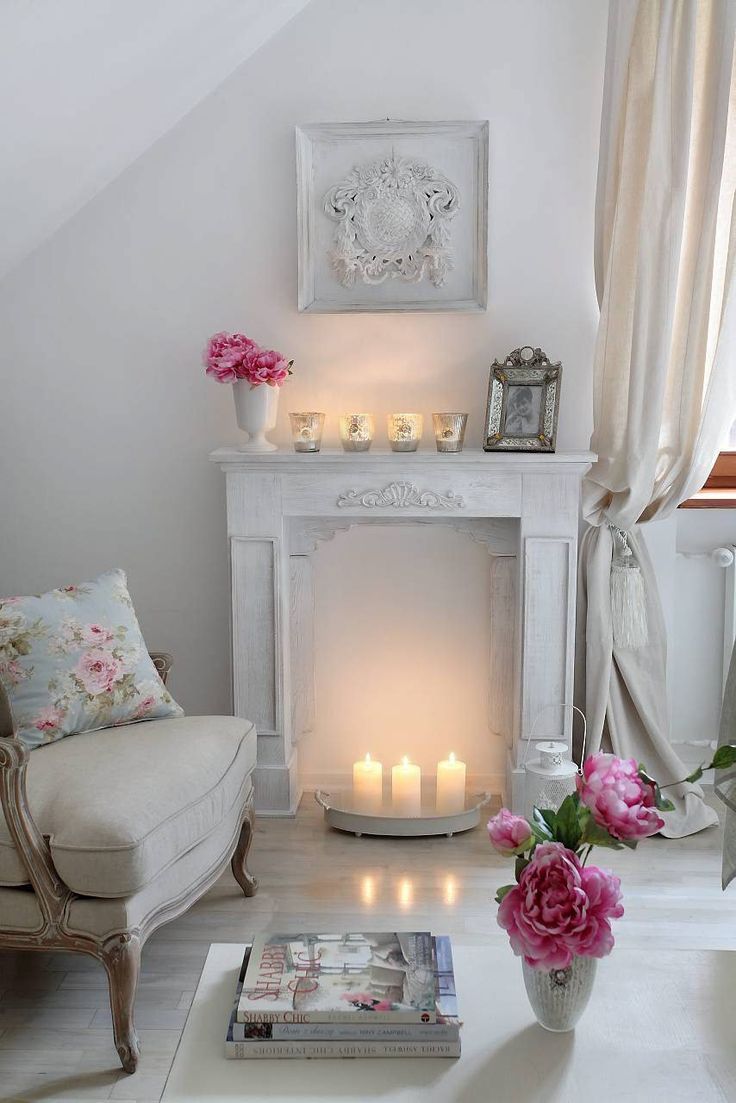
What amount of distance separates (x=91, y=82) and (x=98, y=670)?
138 centimetres

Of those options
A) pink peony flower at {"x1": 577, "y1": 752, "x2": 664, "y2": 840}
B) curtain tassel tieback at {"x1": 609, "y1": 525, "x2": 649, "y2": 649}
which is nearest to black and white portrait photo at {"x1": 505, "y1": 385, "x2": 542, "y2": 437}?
curtain tassel tieback at {"x1": 609, "y1": 525, "x2": 649, "y2": 649}

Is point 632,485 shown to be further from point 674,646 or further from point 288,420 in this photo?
point 288,420

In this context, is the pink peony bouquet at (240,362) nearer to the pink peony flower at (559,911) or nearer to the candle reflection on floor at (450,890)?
the candle reflection on floor at (450,890)

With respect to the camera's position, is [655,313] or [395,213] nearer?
[655,313]

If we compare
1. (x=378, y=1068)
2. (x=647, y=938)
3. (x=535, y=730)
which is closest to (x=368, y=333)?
(x=535, y=730)

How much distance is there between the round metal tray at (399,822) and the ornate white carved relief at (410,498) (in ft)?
2.82

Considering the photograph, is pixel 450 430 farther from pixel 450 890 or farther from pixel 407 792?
pixel 450 890

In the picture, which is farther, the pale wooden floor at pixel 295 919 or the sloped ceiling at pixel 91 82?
the sloped ceiling at pixel 91 82

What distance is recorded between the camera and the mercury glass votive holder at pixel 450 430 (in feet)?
9.55

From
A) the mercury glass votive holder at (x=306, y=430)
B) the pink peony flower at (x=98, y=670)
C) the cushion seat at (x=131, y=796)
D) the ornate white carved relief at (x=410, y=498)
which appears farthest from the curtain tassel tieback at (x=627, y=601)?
the pink peony flower at (x=98, y=670)

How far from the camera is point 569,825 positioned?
1.43 meters

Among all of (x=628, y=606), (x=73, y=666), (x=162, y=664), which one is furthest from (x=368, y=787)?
(x=73, y=666)

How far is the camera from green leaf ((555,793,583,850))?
1424 millimetres

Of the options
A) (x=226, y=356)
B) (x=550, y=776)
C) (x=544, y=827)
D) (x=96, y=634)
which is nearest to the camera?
(x=544, y=827)
